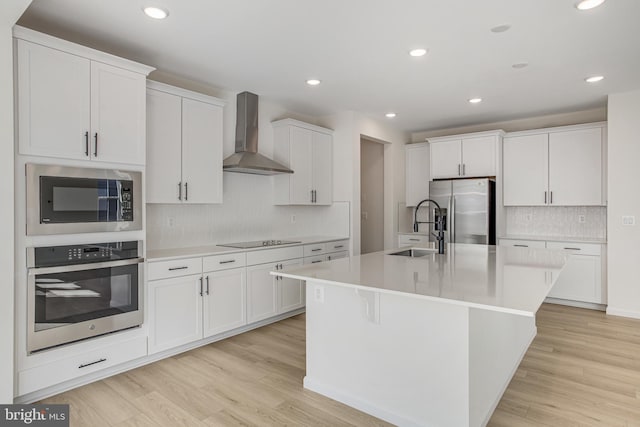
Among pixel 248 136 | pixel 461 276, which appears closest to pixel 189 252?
pixel 248 136

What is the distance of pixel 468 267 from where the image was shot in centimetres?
241

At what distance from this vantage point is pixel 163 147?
331 centimetres

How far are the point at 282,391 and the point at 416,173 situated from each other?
4.42 m

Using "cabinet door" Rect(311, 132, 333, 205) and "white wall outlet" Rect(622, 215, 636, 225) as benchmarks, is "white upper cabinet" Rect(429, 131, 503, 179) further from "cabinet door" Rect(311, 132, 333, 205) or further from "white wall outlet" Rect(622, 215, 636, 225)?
"cabinet door" Rect(311, 132, 333, 205)

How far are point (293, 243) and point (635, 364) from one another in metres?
3.19

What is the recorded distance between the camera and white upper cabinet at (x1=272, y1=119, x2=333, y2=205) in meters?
4.58

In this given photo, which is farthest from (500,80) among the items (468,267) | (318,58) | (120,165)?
(120,165)

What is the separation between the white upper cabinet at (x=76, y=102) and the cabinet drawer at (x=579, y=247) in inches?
190

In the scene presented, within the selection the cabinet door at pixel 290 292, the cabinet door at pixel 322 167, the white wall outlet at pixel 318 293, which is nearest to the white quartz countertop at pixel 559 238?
the cabinet door at pixel 322 167

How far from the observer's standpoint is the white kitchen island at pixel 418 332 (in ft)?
6.26

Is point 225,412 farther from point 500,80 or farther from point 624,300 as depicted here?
point 624,300

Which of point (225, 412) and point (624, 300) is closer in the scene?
point (225, 412)

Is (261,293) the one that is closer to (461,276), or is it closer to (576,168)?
(461,276)
